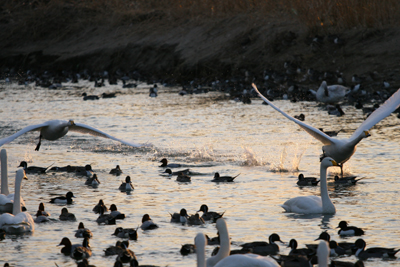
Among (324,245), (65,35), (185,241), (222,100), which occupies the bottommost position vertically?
(185,241)

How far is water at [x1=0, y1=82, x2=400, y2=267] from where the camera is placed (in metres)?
10.2

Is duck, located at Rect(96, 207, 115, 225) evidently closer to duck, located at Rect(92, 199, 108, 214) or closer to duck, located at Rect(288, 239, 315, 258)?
duck, located at Rect(92, 199, 108, 214)

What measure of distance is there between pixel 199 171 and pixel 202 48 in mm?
20865

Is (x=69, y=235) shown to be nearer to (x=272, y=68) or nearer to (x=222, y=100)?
(x=222, y=100)

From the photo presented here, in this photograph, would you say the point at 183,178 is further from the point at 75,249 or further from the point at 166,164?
the point at 75,249

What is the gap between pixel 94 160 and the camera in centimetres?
1755

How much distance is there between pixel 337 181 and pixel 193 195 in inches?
125

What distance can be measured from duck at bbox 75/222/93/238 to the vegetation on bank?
23.0 metres

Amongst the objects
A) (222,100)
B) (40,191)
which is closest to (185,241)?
(40,191)

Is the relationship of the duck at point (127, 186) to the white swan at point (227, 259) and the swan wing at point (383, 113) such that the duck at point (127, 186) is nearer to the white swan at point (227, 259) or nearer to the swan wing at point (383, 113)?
the swan wing at point (383, 113)

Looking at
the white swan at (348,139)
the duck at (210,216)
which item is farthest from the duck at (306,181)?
the duck at (210,216)

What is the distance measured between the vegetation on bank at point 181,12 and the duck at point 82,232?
75.5 ft

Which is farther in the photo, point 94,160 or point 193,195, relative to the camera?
point 94,160

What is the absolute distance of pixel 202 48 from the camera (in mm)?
35719
